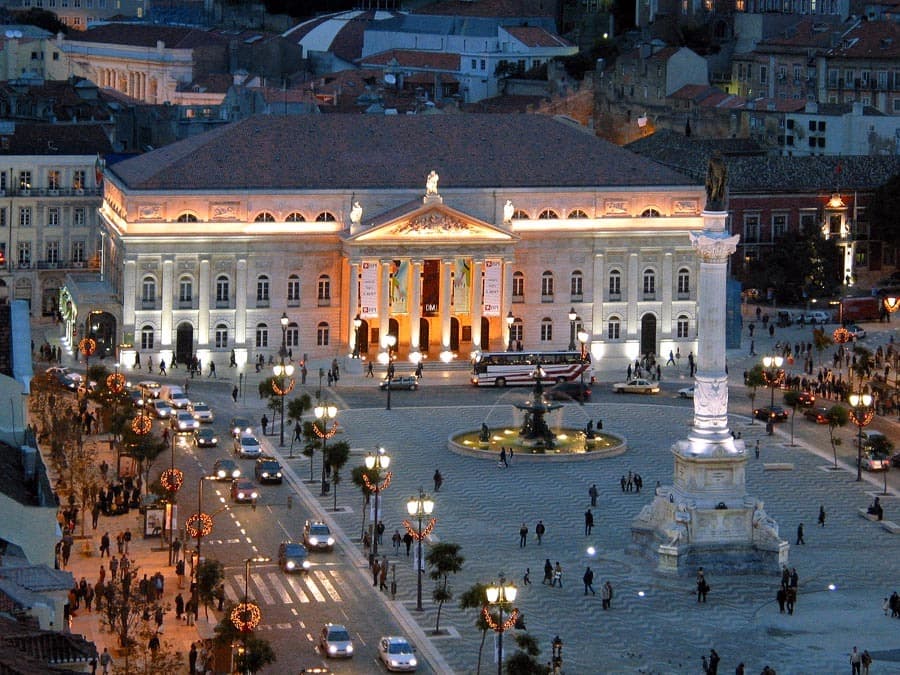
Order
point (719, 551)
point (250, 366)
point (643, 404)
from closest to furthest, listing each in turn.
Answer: point (719, 551)
point (643, 404)
point (250, 366)

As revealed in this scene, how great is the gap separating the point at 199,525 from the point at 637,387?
41227mm

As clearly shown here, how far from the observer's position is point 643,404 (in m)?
120

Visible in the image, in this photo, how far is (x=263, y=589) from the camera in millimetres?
83500

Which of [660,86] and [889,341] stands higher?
[660,86]

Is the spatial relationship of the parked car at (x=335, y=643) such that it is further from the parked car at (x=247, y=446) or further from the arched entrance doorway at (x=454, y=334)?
the arched entrance doorway at (x=454, y=334)

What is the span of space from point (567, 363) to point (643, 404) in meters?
4.93

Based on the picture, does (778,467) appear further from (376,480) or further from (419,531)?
(419,531)

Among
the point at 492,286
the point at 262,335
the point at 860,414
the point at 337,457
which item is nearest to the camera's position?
the point at 337,457

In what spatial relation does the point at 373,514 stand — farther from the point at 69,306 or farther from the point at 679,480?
the point at 69,306

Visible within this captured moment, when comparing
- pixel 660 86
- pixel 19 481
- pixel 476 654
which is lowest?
pixel 476 654

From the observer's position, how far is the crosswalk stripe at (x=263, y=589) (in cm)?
8206

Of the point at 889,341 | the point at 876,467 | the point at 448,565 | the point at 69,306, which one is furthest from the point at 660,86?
the point at 448,565

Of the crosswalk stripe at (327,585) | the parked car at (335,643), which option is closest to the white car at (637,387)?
the crosswalk stripe at (327,585)

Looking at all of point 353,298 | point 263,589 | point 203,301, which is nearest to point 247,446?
point 263,589
